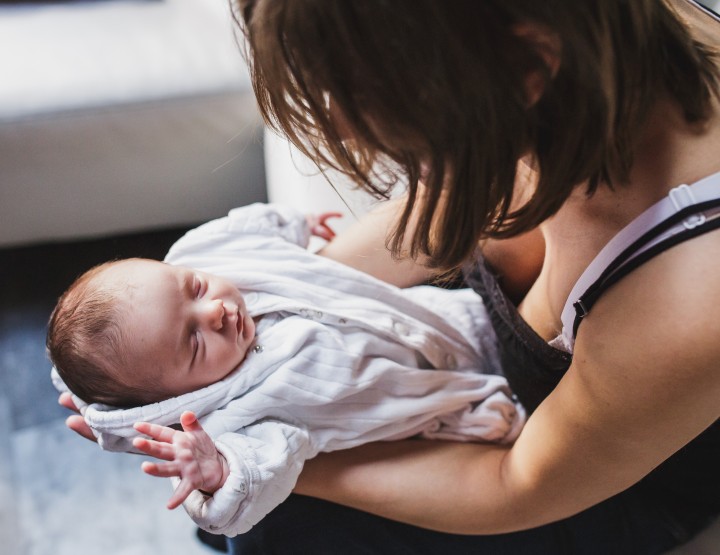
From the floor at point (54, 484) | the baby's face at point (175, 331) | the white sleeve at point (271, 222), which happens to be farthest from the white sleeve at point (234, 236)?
the floor at point (54, 484)

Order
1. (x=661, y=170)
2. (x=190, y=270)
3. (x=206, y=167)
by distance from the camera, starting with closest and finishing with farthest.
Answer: (x=661, y=170), (x=190, y=270), (x=206, y=167)

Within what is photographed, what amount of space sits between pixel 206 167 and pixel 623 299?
1.04 m

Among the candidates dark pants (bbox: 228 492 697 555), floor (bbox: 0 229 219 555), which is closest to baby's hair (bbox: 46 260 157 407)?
dark pants (bbox: 228 492 697 555)

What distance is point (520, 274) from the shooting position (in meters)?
1.00

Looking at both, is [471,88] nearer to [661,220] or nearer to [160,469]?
[661,220]

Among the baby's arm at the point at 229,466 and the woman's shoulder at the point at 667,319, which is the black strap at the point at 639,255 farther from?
the baby's arm at the point at 229,466

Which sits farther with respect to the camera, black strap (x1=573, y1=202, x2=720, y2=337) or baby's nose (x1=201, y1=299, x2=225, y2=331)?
baby's nose (x1=201, y1=299, x2=225, y2=331)

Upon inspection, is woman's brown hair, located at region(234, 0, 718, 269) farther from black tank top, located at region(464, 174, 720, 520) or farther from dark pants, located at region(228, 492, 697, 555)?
dark pants, located at region(228, 492, 697, 555)

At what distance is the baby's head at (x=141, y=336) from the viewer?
0.86 metres

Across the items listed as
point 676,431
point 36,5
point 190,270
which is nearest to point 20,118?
point 36,5

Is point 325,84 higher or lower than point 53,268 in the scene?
higher

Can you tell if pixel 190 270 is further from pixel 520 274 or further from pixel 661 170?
pixel 661 170

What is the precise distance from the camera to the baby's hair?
2.82 feet

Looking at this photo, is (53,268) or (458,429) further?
(53,268)
